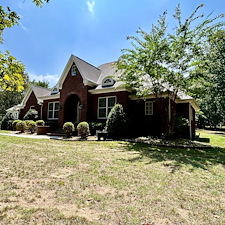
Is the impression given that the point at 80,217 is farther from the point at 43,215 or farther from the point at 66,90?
the point at 66,90

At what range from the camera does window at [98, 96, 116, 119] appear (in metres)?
15.5

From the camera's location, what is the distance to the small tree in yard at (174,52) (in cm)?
1012

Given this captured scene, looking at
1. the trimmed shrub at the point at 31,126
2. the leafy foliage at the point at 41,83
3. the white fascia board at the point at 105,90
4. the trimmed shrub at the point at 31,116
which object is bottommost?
the trimmed shrub at the point at 31,126

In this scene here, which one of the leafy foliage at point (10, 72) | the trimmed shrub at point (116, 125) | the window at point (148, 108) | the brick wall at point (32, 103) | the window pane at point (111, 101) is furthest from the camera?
the brick wall at point (32, 103)

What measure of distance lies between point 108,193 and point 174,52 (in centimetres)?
973

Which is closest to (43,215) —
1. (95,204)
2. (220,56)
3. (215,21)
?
(95,204)

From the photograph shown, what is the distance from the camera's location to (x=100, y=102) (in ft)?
52.9

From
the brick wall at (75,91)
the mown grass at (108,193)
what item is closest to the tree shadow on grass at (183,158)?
the mown grass at (108,193)

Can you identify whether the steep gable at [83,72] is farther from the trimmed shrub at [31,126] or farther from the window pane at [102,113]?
the trimmed shrub at [31,126]

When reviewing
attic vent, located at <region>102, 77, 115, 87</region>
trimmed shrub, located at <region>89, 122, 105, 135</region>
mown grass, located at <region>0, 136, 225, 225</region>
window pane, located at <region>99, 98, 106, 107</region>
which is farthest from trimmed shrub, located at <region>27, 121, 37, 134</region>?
mown grass, located at <region>0, 136, 225, 225</region>

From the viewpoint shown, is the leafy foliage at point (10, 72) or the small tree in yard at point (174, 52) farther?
the small tree in yard at point (174, 52)

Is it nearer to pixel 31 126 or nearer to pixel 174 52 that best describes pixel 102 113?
pixel 31 126

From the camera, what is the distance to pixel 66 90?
56.5 ft

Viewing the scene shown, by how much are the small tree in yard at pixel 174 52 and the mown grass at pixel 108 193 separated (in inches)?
262
